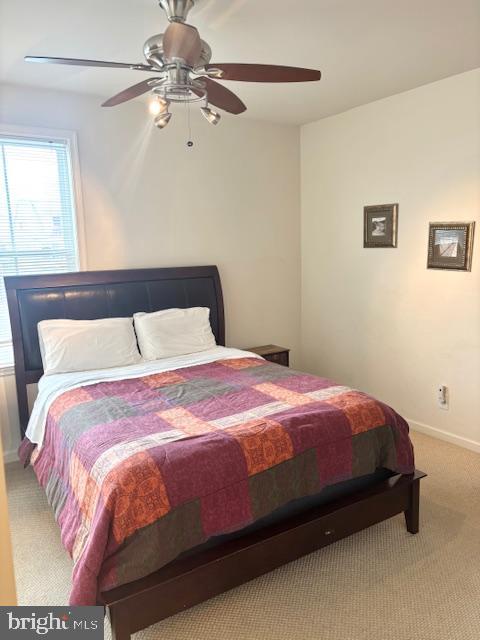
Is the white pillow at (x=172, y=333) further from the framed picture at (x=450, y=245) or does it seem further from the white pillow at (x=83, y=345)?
the framed picture at (x=450, y=245)

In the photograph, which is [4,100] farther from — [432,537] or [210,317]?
[432,537]

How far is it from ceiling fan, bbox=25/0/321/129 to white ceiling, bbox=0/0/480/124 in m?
0.32

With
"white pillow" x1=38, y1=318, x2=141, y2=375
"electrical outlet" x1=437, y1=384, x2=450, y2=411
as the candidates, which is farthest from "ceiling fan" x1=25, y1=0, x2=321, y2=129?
"electrical outlet" x1=437, y1=384, x2=450, y2=411

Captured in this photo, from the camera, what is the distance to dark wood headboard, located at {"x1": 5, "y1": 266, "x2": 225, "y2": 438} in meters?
3.31

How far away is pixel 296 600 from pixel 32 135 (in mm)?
3322

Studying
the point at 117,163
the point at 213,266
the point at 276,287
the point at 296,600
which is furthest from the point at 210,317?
the point at 296,600

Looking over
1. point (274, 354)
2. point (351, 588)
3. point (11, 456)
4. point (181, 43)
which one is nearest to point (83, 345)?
point (11, 456)

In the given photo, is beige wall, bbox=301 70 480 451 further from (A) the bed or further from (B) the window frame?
(B) the window frame

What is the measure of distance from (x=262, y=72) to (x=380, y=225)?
208cm

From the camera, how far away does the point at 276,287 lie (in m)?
4.70

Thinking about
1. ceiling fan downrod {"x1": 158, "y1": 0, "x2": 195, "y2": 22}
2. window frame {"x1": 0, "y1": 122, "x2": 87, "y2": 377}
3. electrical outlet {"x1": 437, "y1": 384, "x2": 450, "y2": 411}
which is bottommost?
electrical outlet {"x1": 437, "y1": 384, "x2": 450, "y2": 411}

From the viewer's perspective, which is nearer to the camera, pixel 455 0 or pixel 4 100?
pixel 455 0

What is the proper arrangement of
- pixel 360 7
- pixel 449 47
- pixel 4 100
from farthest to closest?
pixel 4 100 → pixel 449 47 → pixel 360 7

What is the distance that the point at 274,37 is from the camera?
256cm
